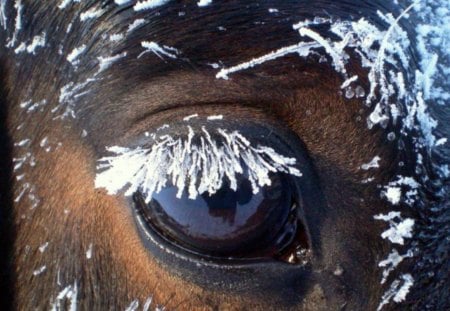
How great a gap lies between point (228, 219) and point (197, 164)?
161 millimetres

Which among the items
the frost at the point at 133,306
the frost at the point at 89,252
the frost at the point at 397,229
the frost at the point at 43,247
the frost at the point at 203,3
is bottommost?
the frost at the point at 133,306

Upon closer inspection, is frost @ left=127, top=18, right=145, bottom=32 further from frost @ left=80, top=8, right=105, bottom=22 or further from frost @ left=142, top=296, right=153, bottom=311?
frost @ left=142, top=296, right=153, bottom=311

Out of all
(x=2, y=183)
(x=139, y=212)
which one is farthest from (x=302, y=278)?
(x=2, y=183)

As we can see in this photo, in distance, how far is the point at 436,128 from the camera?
1595mm

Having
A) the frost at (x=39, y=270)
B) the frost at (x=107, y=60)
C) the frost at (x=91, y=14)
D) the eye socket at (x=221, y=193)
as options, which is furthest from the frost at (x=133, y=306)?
the frost at (x=91, y=14)

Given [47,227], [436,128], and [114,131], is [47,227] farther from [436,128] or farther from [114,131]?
[436,128]

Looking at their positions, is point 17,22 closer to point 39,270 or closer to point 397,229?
point 39,270

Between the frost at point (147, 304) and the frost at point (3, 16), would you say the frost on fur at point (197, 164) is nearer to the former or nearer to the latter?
the frost at point (147, 304)

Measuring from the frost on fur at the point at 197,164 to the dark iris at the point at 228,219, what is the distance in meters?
0.03

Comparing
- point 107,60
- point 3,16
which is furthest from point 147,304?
point 3,16

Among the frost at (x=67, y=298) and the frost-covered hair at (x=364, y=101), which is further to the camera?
the frost at (x=67, y=298)

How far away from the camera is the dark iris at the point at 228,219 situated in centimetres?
150

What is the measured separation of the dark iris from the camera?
150 centimetres

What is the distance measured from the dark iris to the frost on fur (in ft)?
0.10
